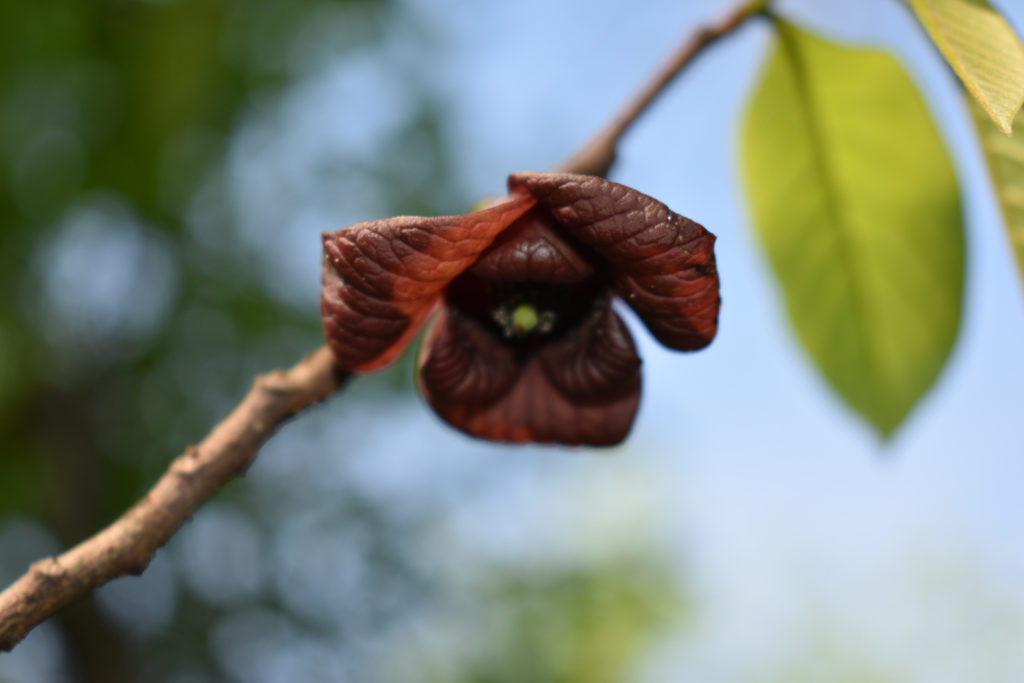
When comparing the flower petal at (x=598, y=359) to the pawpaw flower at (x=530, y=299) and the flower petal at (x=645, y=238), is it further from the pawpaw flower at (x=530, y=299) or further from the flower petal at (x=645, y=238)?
the flower petal at (x=645, y=238)

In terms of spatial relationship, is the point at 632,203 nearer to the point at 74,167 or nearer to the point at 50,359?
the point at 74,167

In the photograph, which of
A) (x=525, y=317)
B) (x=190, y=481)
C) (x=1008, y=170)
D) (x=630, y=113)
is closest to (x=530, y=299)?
(x=525, y=317)

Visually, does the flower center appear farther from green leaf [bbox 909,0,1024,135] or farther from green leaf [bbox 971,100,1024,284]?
green leaf [bbox 971,100,1024,284]

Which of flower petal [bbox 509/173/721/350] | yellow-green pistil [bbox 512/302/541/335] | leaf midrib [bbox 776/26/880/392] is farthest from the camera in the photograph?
leaf midrib [bbox 776/26/880/392]

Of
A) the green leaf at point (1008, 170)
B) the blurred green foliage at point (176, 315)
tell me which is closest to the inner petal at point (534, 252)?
the green leaf at point (1008, 170)

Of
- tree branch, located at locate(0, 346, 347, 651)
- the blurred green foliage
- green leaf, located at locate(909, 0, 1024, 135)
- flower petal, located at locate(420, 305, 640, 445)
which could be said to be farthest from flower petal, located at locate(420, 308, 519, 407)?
the blurred green foliage

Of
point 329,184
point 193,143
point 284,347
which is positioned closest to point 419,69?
point 329,184
